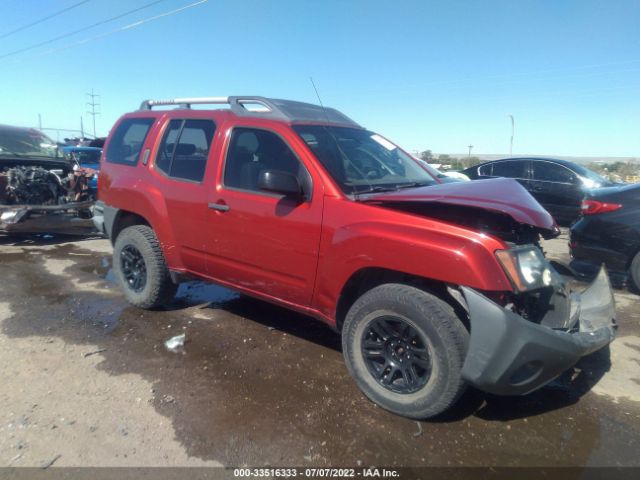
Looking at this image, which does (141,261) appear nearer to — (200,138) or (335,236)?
(200,138)

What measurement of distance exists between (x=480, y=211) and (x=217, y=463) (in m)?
2.11

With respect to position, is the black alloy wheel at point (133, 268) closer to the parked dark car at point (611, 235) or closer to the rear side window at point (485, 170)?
the parked dark car at point (611, 235)

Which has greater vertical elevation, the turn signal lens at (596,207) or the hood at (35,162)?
the turn signal lens at (596,207)

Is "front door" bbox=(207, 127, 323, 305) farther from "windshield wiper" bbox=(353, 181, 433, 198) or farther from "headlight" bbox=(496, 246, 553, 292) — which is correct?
"headlight" bbox=(496, 246, 553, 292)

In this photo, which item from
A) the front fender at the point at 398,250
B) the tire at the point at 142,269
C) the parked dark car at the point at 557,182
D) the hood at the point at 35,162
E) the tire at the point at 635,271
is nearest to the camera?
the front fender at the point at 398,250

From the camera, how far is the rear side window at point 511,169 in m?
9.62

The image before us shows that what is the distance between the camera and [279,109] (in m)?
3.78

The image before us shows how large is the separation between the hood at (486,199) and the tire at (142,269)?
2418mm

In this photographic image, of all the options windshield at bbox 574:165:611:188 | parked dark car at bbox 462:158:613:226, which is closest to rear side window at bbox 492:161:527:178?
parked dark car at bbox 462:158:613:226

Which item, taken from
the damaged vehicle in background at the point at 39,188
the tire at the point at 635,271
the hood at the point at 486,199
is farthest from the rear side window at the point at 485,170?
the damaged vehicle in background at the point at 39,188

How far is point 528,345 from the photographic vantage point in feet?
7.95

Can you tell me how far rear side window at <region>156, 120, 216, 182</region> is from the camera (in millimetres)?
4043

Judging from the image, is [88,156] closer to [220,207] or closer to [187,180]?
[187,180]

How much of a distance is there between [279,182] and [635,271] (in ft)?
14.7
